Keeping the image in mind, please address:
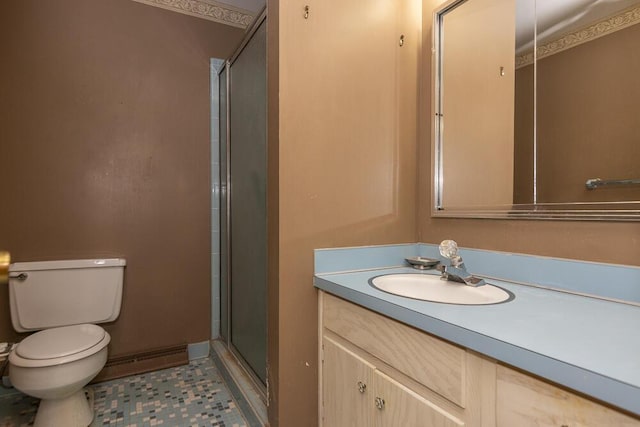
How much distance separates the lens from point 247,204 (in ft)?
5.71

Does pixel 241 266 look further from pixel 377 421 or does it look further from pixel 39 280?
pixel 377 421

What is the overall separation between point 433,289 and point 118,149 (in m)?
1.85

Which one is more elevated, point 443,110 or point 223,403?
point 443,110

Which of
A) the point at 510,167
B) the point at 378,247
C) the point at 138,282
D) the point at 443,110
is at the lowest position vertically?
the point at 138,282

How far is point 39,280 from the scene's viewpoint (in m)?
1.67

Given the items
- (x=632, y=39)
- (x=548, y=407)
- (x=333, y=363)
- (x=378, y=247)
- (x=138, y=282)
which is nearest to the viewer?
(x=548, y=407)

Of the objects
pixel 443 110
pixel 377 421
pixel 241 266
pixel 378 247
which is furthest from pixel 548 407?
pixel 241 266

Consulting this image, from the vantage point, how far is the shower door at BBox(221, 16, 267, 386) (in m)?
1.53

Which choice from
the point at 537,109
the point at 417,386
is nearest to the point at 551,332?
the point at 417,386

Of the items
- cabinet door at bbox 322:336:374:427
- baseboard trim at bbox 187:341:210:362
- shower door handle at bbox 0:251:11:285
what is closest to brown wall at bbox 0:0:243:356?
baseboard trim at bbox 187:341:210:362

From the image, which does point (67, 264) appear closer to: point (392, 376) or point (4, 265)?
point (4, 265)

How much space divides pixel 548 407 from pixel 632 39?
0.96 metres

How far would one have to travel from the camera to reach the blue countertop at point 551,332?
48 cm

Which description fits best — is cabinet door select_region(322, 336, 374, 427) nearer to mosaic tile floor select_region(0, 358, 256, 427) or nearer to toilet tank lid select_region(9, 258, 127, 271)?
mosaic tile floor select_region(0, 358, 256, 427)
